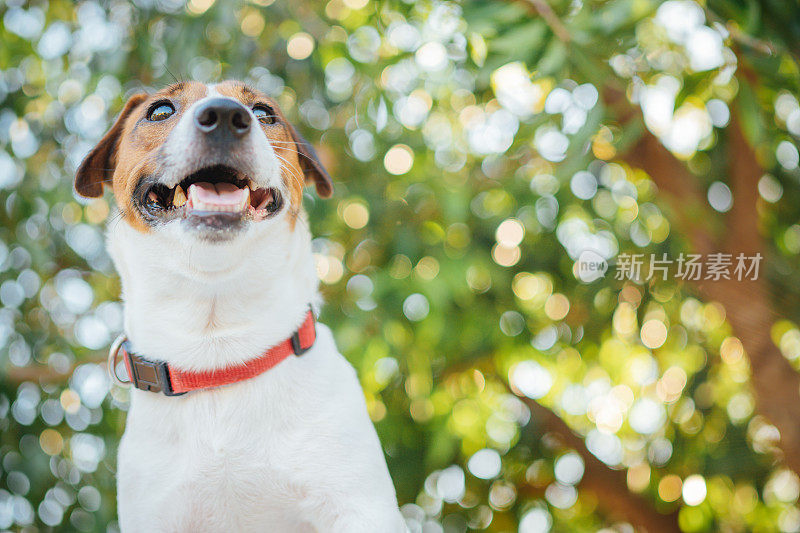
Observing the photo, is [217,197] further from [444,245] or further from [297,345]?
[444,245]

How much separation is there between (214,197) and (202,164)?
7cm

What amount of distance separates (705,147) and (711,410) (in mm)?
1339

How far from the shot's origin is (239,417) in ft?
4.31

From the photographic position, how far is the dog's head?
1.24 m

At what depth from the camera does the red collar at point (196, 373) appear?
135 centimetres

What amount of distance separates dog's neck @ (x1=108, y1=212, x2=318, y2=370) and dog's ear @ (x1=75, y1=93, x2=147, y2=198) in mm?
165

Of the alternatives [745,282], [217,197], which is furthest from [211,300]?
[745,282]

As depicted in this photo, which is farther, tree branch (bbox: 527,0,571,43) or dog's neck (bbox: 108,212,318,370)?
tree branch (bbox: 527,0,571,43)

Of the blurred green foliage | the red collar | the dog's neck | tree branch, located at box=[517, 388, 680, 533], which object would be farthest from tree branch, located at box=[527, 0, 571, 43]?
tree branch, located at box=[517, 388, 680, 533]

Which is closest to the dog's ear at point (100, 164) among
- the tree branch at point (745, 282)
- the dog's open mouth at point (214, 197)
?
the dog's open mouth at point (214, 197)

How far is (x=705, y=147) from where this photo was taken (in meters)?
3.03

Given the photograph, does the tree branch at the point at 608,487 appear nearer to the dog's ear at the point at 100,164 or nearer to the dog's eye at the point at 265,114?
the dog's eye at the point at 265,114

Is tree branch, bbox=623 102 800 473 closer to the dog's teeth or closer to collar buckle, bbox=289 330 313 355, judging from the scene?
collar buckle, bbox=289 330 313 355

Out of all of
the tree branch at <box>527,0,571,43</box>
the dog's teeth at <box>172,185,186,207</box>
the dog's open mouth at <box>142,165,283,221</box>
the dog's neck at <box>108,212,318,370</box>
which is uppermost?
the tree branch at <box>527,0,571,43</box>
